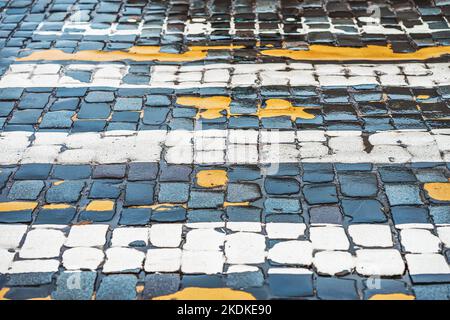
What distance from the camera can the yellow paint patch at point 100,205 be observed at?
15.1ft

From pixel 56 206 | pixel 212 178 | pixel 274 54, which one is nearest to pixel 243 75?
pixel 274 54

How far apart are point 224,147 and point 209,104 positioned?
74 cm

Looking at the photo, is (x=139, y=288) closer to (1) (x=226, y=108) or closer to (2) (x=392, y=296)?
(2) (x=392, y=296)

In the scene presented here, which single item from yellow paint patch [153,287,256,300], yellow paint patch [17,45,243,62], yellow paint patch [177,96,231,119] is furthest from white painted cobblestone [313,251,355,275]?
yellow paint patch [17,45,243,62]

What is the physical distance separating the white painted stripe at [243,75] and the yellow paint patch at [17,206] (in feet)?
6.16

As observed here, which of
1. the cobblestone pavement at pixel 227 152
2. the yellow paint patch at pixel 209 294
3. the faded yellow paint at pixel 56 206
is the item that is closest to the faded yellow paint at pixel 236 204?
the cobblestone pavement at pixel 227 152

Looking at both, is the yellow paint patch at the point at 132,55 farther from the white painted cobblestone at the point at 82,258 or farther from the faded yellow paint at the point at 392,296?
the faded yellow paint at the point at 392,296

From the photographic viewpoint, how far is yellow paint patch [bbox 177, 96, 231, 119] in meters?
5.72

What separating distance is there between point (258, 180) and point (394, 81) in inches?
82.2

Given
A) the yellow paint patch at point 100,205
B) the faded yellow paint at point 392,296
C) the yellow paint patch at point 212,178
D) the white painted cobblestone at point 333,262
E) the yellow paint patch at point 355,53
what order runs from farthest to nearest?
the yellow paint patch at point 355,53 < the yellow paint patch at point 212,178 < the yellow paint patch at point 100,205 < the white painted cobblestone at point 333,262 < the faded yellow paint at point 392,296

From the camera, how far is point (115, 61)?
6711 millimetres

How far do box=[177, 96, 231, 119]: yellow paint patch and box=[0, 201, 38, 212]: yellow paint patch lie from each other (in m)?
1.69
